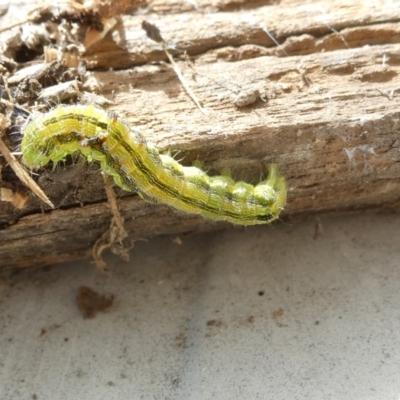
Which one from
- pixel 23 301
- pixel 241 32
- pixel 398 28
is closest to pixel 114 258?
pixel 23 301

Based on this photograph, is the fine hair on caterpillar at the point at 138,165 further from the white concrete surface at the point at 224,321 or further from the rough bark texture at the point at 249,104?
the white concrete surface at the point at 224,321

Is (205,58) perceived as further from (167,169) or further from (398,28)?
(398,28)

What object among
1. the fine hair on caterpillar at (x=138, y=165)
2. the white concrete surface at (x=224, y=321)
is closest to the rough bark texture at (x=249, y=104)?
the fine hair on caterpillar at (x=138, y=165)

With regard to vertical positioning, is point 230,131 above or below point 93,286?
above

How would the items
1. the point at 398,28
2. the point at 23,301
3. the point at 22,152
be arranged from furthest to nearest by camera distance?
the point at 23,301 < the point at 398,28 < the point at 22,152

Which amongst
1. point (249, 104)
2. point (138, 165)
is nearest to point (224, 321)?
point (138, 165)

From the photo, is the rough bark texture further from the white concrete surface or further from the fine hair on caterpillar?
the white concrete surface

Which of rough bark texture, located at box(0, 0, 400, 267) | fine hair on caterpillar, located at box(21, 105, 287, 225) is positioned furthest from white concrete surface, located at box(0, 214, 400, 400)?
fine hair on caterpillar, located at box(21, 105, 287, 225)
